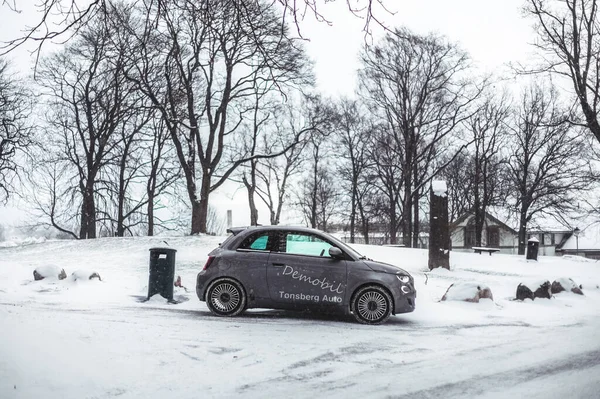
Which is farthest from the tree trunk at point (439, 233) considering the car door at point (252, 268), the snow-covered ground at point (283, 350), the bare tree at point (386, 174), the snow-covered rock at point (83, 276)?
the bare tree at point (386, 174)

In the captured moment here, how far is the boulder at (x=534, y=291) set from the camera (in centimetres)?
1280

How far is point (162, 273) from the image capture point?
11.2 metres

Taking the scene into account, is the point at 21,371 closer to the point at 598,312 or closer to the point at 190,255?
the point at 598,312

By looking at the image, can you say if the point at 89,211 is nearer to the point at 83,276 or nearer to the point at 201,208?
the point at 201,208

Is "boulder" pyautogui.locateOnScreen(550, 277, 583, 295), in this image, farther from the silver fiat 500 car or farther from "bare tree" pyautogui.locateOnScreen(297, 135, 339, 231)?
"bare tree" pyautogui.locateOnScreen(297, 135, 339, 231)

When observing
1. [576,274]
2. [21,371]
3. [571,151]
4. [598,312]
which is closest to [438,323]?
[598,312]

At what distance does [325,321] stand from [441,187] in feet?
32.0

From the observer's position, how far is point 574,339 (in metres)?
8.13

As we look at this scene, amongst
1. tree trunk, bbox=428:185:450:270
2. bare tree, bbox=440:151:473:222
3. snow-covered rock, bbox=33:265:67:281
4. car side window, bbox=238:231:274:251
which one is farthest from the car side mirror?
bare tree, bbox=440:151:473:222

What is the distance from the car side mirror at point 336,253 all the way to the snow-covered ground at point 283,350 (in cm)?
111

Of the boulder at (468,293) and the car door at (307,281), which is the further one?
the boulder at (468,293)

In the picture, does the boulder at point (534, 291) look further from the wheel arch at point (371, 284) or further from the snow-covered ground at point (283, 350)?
the wheel arch at point (371, 284)

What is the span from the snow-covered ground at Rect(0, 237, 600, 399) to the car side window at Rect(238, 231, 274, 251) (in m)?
1.20

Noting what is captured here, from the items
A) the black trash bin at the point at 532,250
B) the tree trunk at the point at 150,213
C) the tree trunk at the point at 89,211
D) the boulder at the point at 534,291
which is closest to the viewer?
the boulder at the point at 534,291
